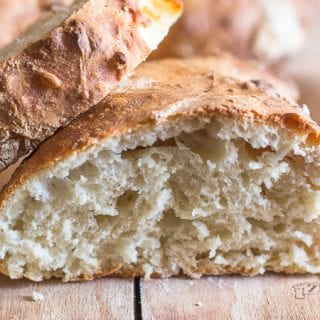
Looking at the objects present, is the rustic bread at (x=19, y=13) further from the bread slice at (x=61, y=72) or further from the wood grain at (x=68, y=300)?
the wood grain at (x=68, y=300)

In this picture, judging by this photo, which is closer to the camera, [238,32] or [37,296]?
[37,296]

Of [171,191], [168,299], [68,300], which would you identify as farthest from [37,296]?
[171,191]

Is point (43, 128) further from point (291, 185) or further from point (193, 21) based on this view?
point (193, 21)

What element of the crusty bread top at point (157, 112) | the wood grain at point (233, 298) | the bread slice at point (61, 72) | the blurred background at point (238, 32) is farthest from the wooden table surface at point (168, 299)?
the blurred background at point (238, 32)

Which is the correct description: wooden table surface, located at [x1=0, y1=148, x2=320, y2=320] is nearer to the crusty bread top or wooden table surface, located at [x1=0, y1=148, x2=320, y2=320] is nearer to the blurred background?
the crusty bread top

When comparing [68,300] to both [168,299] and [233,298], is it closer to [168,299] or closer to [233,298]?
[168,299]

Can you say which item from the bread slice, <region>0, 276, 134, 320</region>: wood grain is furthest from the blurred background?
<region>0, 276, 134, 320</region>: wood grain
